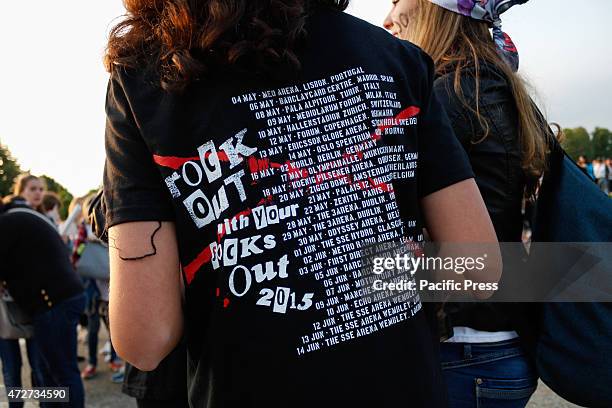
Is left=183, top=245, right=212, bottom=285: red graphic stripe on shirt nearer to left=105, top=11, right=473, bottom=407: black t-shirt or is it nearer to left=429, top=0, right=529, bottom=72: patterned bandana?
left=105, top=11, right=473, bottom=407: black t-shirt

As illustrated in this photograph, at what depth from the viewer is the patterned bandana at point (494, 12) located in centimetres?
158

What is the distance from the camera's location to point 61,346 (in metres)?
3.61

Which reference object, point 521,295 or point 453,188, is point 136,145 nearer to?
point 453,188

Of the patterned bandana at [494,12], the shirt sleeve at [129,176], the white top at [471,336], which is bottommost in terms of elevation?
the white top at [471,336]

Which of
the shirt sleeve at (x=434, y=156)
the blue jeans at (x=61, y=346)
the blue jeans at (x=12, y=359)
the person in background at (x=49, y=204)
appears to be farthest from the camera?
the person in background at (x=49, y=204)

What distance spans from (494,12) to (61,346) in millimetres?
3455

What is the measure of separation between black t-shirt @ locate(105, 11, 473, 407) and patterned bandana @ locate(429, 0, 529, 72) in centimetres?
67

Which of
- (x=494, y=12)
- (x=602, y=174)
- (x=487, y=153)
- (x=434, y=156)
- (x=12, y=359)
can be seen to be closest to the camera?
(x=434, y=156)

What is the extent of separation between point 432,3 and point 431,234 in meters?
0.82

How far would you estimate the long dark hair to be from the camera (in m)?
0.95

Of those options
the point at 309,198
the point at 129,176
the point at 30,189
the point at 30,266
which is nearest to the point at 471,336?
the point at 309,198

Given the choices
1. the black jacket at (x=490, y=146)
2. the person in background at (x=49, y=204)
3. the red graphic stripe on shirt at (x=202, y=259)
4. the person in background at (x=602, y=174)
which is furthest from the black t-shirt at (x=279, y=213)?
the person in background at (x=602, y=174)

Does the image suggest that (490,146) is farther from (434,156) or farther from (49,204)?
(49,204)

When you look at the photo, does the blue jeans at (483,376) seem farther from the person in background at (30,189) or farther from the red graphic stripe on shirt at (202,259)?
the person in background at (30,189)
